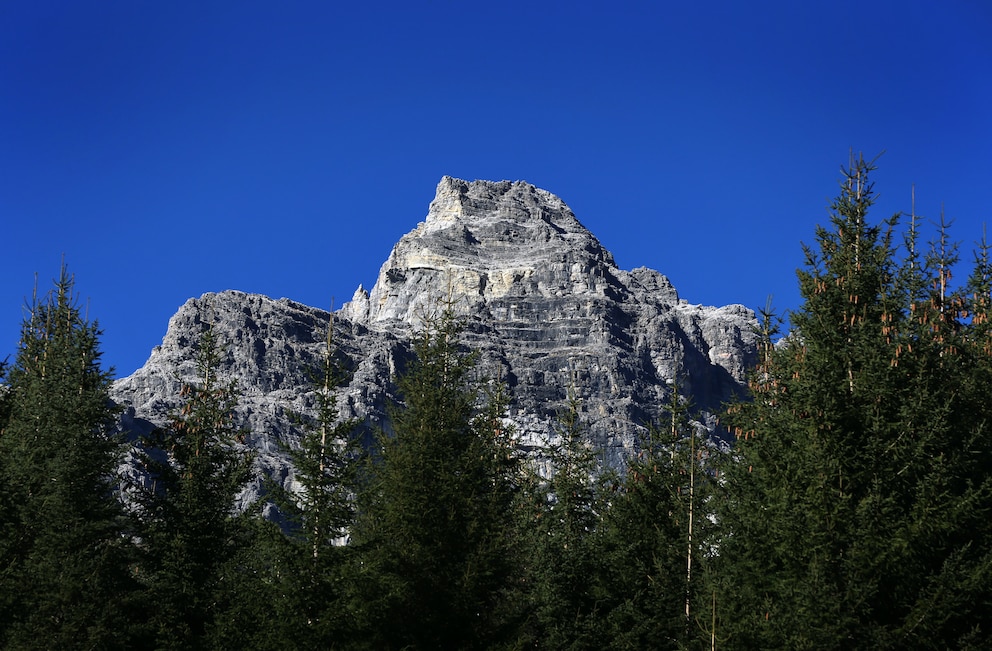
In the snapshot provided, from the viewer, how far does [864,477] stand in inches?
878

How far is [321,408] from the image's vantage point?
96.2 feet

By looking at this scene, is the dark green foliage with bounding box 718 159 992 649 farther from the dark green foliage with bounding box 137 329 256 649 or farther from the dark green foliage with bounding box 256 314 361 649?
the dark green foliage with bounding box 137 329 256 649

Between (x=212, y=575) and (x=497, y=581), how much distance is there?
7.92 meters

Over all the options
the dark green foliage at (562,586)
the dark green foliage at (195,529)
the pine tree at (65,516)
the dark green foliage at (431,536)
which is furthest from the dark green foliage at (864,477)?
the pine tree at (65,516)

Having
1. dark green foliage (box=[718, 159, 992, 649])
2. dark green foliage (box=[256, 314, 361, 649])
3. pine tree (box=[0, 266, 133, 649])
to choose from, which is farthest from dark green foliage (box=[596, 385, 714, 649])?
pine tree (box=[0, 266, 133, 649])

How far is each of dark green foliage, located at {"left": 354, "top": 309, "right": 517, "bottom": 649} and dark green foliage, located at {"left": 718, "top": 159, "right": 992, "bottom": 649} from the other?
20.4 feet

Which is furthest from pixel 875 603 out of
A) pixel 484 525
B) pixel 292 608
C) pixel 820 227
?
pixel 292 608

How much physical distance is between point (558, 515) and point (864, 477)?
16.2 metres

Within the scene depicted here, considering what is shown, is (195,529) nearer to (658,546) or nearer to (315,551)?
(315,551)

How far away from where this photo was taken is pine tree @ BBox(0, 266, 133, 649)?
3022 centimetres

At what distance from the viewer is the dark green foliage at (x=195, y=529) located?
3033 cm

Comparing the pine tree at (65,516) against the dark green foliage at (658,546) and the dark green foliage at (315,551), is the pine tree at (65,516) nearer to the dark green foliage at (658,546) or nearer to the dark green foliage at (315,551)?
the dark green foliage at (315,551)

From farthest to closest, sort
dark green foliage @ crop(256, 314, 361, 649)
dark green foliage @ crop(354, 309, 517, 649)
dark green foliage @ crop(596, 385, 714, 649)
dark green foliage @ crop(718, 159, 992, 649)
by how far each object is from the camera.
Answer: dark green foliage @ crop(596, 385, 714, 649), dark green foliage @ crop(354, 309, 517, 649), dark green foliage @ crop(256, 314, 361, 649), dark green foliage @ crop(718, 159, 992, 649)

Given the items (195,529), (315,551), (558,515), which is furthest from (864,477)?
(195,529)
